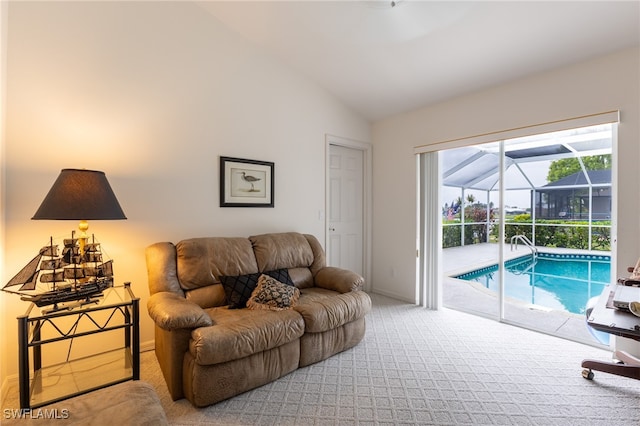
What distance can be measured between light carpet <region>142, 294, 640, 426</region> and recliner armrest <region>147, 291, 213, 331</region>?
0.53 m

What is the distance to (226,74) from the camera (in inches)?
121

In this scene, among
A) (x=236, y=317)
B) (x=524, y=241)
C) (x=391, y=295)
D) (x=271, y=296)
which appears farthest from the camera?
(x=391, y=295)

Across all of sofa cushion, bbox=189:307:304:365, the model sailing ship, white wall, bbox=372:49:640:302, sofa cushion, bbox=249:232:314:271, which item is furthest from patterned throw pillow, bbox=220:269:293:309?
white wall, bbox=372:49:640:302

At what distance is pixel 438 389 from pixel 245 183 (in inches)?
102

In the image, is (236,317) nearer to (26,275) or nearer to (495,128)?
(26,275)

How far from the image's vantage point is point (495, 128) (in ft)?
10.2

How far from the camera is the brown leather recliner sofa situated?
1.83 meters

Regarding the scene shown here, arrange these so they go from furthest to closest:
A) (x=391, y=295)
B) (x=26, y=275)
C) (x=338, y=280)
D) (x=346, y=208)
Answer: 1. (x=346, y=208)
2. (x=391, y=295)
3. (x=338, y=280)
4. (x=26, y=275)

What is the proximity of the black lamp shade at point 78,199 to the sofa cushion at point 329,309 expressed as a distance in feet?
5.02

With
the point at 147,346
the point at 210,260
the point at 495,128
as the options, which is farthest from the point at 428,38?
the point at 147,346

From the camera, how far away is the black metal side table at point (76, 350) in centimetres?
161

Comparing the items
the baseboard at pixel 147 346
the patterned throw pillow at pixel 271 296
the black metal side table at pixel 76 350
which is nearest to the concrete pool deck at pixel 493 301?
the patterned throw pillow at pixel 271 296

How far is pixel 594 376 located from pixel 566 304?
4.86 ft

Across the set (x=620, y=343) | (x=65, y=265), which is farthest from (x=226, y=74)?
(x=620, y=343)
